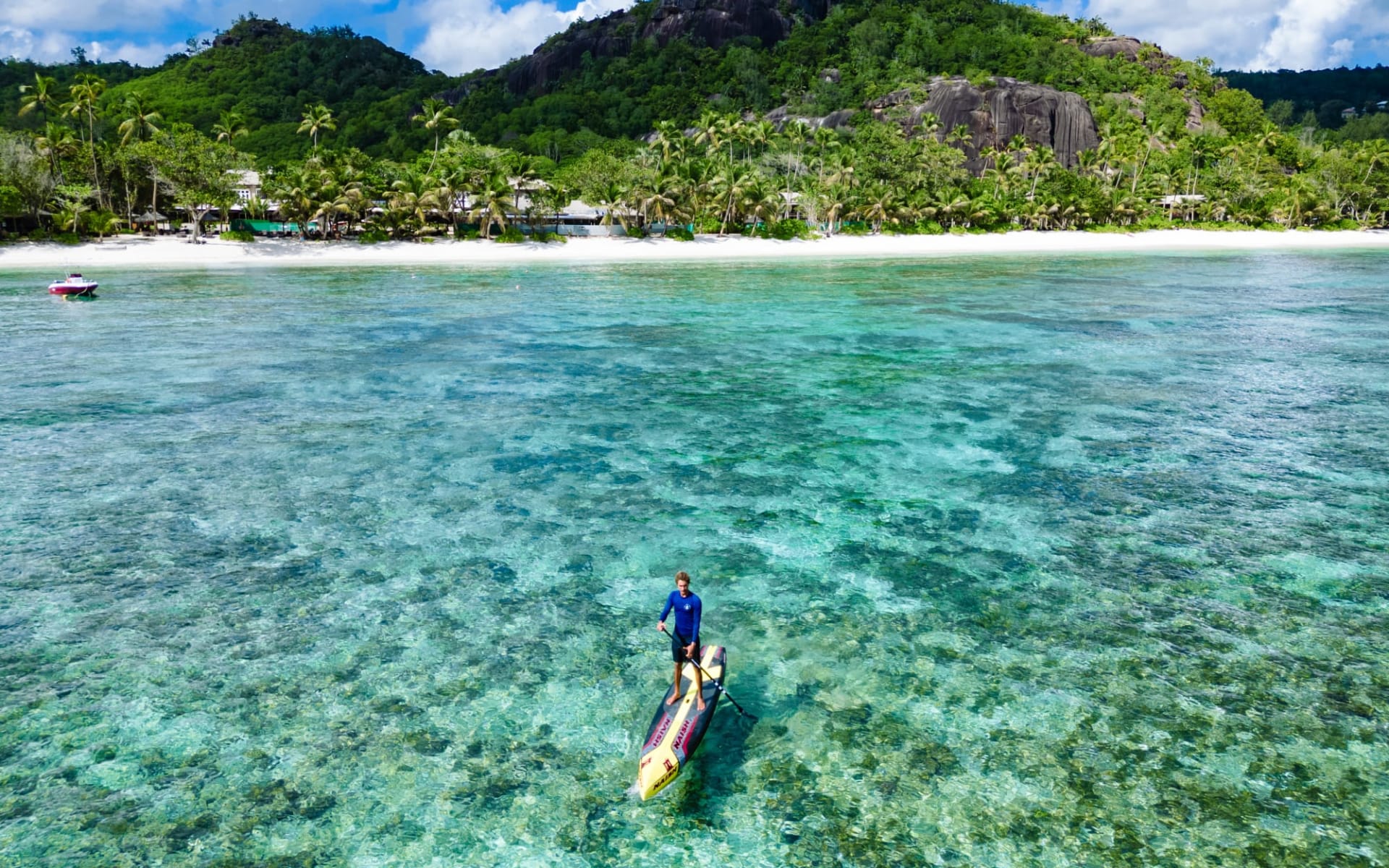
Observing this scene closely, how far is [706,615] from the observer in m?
13.1

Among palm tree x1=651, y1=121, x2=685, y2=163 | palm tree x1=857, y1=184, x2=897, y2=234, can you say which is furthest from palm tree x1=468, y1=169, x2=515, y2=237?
palm tree x1=857, y1=184, x2=897, y2=234

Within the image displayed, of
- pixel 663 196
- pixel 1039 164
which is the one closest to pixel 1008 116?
pixel 1039 164

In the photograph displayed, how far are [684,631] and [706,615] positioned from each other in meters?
3.04

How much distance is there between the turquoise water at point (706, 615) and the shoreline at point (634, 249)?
50020mm

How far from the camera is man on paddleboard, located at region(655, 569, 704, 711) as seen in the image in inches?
387

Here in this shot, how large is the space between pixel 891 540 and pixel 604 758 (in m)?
7.96

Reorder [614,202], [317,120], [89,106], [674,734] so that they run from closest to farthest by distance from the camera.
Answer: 1. [674,734]
2. [89,106]
3. [614,202]
4. [317,120]

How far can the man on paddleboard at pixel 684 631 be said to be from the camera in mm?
9828

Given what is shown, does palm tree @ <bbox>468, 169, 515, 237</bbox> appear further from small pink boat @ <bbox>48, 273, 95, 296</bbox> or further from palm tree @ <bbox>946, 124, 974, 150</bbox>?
palm tree @ <bbox>946, 124, 974, 150</bbox>

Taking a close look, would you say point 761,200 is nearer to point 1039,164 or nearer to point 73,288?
point 1039,164

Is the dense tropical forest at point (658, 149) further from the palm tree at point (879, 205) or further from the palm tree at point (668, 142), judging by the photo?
the palm tree at point (668, 142)

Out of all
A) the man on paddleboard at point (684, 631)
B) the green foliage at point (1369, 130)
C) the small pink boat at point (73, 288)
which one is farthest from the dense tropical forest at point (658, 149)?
the man on paddleboard at point (684, 631)

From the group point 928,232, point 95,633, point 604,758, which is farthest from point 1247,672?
point 928,232

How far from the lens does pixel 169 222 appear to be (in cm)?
8775
